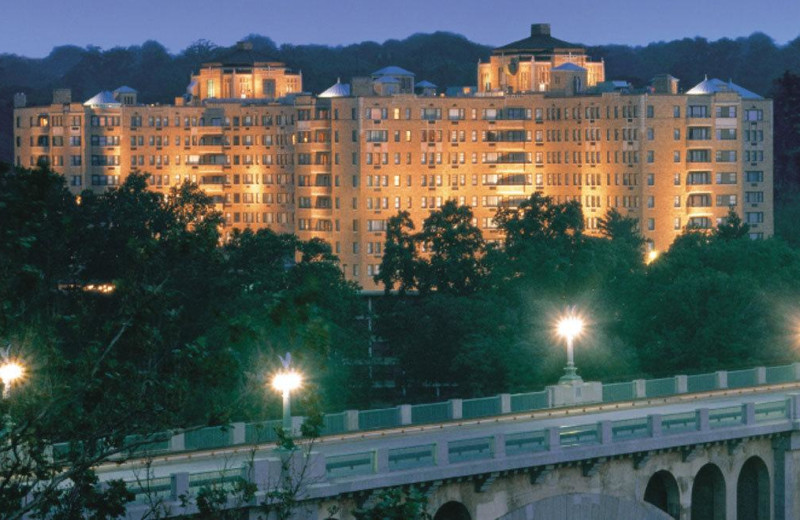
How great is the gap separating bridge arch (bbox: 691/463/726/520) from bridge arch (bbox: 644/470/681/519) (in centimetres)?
157

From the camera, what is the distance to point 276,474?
4844 cm

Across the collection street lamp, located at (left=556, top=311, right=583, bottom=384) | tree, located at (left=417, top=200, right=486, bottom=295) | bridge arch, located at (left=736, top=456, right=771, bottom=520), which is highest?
tree, located at (left=417, top=200, right=486, bottom=295)

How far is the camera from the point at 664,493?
61.1 m

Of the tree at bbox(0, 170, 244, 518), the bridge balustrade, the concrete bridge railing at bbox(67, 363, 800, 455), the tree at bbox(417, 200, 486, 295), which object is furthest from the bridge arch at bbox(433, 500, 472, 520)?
the tree at bbox(417, 200, 486, 295)

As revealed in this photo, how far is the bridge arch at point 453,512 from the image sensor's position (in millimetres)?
53562

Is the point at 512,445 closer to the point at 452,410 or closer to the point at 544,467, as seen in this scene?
the point at 544,467

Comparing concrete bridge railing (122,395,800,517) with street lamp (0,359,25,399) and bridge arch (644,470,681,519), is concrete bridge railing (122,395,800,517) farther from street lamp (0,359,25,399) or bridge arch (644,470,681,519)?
street lamp (0,359,25,399)

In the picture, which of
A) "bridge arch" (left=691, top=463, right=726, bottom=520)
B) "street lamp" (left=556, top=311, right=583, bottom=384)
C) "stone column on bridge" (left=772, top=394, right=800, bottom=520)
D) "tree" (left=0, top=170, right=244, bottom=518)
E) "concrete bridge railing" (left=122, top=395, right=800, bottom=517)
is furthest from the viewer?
"street lamp" (left=556, top=311, right=583, bottom=384)

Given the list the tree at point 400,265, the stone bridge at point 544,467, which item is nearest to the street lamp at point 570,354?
the stone bridge at point 544,467

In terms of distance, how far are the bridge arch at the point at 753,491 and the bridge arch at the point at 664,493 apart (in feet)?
12.6

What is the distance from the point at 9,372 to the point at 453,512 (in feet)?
54.6

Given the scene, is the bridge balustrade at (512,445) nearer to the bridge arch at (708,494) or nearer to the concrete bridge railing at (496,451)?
the concrete bridge railing at (496,451)

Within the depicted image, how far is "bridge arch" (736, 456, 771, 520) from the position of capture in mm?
64312

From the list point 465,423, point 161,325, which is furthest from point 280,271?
point 161,325
